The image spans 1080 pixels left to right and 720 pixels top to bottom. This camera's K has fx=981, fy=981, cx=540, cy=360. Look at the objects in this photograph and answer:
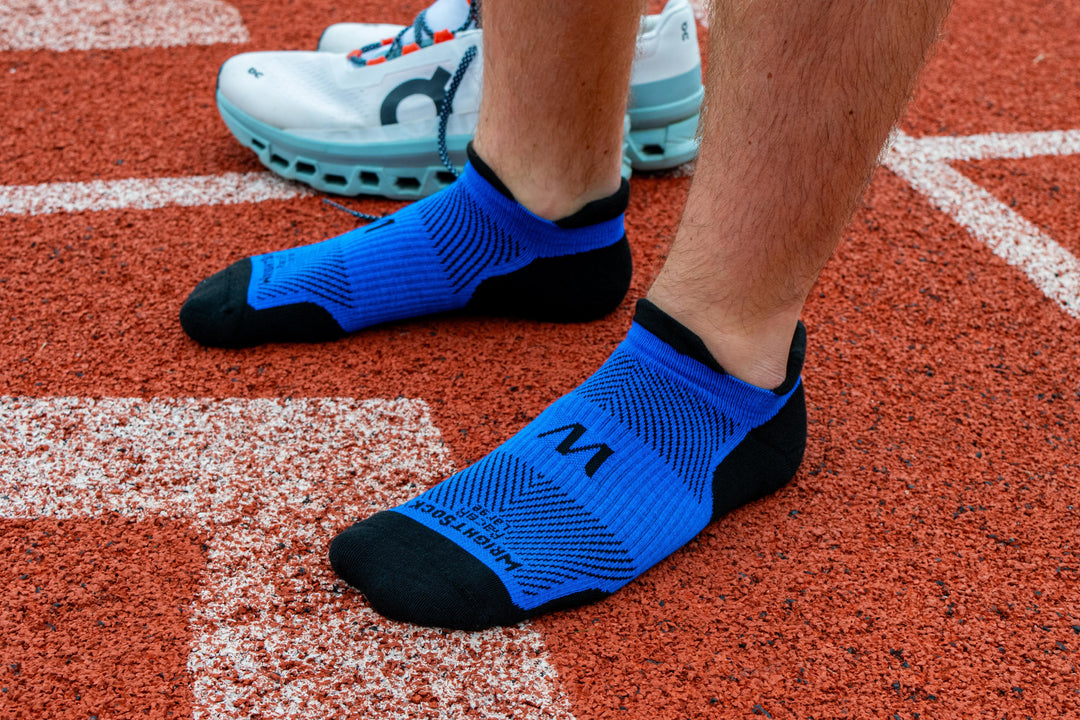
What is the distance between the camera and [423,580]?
1.09 meters

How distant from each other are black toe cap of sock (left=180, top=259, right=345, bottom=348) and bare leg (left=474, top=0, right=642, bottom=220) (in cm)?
38

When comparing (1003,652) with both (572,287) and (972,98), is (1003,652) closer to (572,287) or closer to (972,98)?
(572,287)

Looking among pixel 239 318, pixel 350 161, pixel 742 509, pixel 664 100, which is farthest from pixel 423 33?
pixel 742 509

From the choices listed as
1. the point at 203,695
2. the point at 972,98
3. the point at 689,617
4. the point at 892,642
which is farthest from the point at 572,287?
the point at 972,98

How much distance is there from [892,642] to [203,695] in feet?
2.49

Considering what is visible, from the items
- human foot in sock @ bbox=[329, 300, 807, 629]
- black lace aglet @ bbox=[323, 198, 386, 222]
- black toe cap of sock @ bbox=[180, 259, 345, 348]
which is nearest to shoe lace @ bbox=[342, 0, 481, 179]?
black lace aglet @ bbox=[323, 198, 386, 222]

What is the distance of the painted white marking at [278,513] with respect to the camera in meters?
1.03

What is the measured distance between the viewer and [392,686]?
3.39 ft

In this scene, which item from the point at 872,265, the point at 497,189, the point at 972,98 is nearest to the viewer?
the point at 497,189

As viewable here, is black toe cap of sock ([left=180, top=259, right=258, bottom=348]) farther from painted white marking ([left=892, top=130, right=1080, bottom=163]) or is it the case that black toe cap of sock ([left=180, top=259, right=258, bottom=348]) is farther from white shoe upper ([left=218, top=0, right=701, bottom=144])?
painted white marking ([left=892, top=130, right=1080, bottom=163])

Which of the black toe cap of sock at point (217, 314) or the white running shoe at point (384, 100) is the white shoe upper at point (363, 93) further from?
the black toe cap of sock at point (217, 314)

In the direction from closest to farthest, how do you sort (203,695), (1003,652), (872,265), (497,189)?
(203,695) → (1003,652) → (497,189) → (872,265)

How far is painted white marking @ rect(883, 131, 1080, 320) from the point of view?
6.08 ft

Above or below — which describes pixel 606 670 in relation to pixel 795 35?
below
